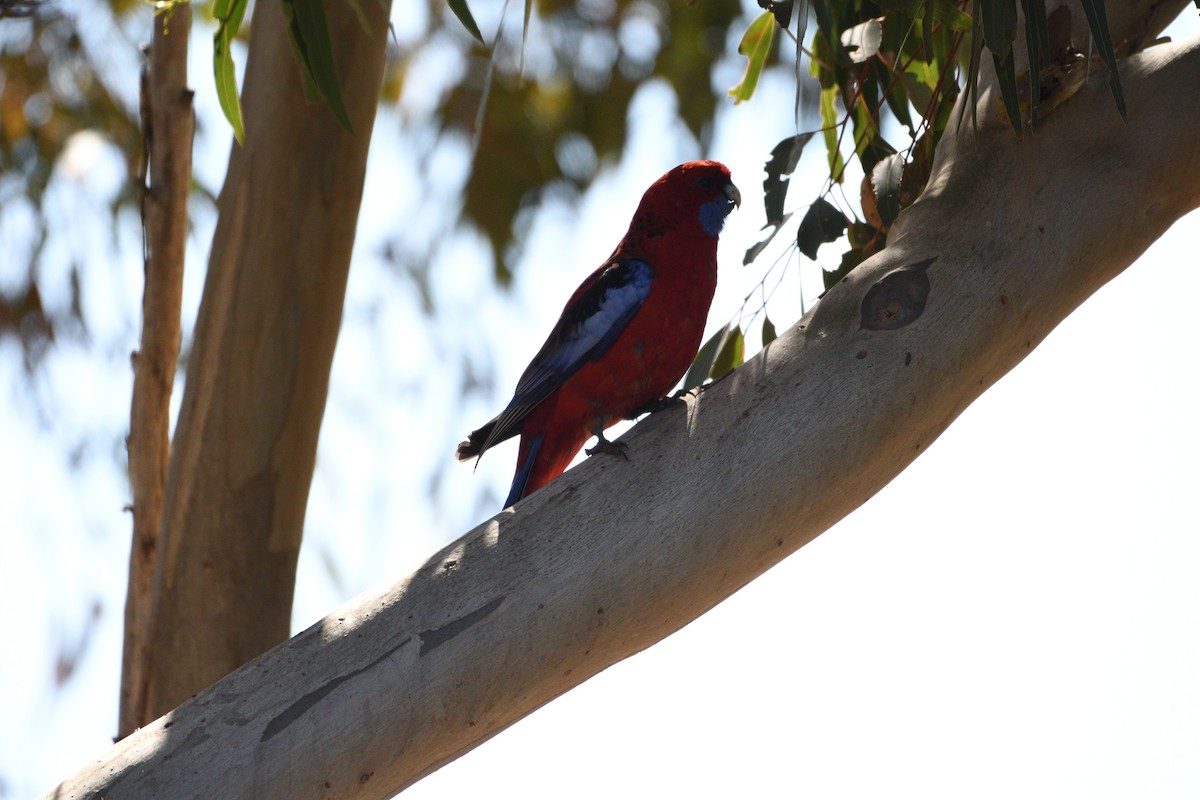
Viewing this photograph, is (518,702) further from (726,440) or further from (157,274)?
(157,274)

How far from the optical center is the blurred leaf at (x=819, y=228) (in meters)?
1.92

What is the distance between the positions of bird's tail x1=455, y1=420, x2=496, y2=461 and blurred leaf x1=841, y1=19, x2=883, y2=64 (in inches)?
33.3

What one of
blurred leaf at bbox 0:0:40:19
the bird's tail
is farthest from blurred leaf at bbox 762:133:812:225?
blurred leaf at bbox 0:0:40:19

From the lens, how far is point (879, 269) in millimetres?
1438

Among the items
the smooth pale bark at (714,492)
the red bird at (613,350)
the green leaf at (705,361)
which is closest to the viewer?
the smooth pale bark at (714,492)

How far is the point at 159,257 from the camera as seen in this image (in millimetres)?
2543

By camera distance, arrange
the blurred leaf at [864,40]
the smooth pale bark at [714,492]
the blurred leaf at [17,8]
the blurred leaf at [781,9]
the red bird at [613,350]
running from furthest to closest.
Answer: the blurred leaf at [17,8] < the red bird at [613,350] < the blurred leaf at [864,40] < the blurred leaf at [781,9] < the smooth pale bark at [714,492]

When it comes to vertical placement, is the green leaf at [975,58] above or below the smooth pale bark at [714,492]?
above

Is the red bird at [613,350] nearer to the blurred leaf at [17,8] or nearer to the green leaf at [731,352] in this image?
the green leaf at [731,352]

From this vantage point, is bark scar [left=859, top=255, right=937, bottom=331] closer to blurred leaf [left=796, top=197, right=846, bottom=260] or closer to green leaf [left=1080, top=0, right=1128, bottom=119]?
green leaf [left=1080, top=0, right=1128, bottom=119]

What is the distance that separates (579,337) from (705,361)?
263mm

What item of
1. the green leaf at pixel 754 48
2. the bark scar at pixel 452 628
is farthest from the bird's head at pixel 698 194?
the bark scar at pixel 452 628

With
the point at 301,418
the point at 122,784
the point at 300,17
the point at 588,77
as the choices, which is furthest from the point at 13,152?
the point at 122,784

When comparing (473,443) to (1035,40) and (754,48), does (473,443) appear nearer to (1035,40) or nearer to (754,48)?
(754,48)
